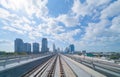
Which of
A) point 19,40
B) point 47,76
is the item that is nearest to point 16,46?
point 19,40

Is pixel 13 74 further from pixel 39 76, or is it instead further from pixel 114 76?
pixel 114 76

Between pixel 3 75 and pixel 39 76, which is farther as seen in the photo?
pixel 39 76

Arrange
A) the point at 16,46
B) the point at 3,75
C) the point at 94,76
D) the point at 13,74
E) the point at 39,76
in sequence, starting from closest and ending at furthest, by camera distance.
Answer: the point at 3,75
the point at 13,74
the point at 94,76
the point at 39,76
the point at 16,46

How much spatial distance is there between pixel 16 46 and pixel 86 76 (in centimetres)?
13450

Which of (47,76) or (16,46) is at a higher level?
(16,46)

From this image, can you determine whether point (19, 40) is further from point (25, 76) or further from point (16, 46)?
point (25, 76)

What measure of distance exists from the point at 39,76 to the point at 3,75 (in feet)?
29.1

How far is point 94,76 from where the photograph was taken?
2386cm

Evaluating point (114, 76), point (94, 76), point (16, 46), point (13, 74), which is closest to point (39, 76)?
point (13, 74)

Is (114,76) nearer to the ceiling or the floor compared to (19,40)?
nearer to the floor

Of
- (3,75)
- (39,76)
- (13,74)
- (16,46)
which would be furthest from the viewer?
(16,46)

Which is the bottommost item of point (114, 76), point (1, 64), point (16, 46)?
point (114, 76)

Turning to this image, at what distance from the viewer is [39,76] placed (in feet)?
84.7

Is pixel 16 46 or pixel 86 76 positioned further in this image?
pixel 16 46
